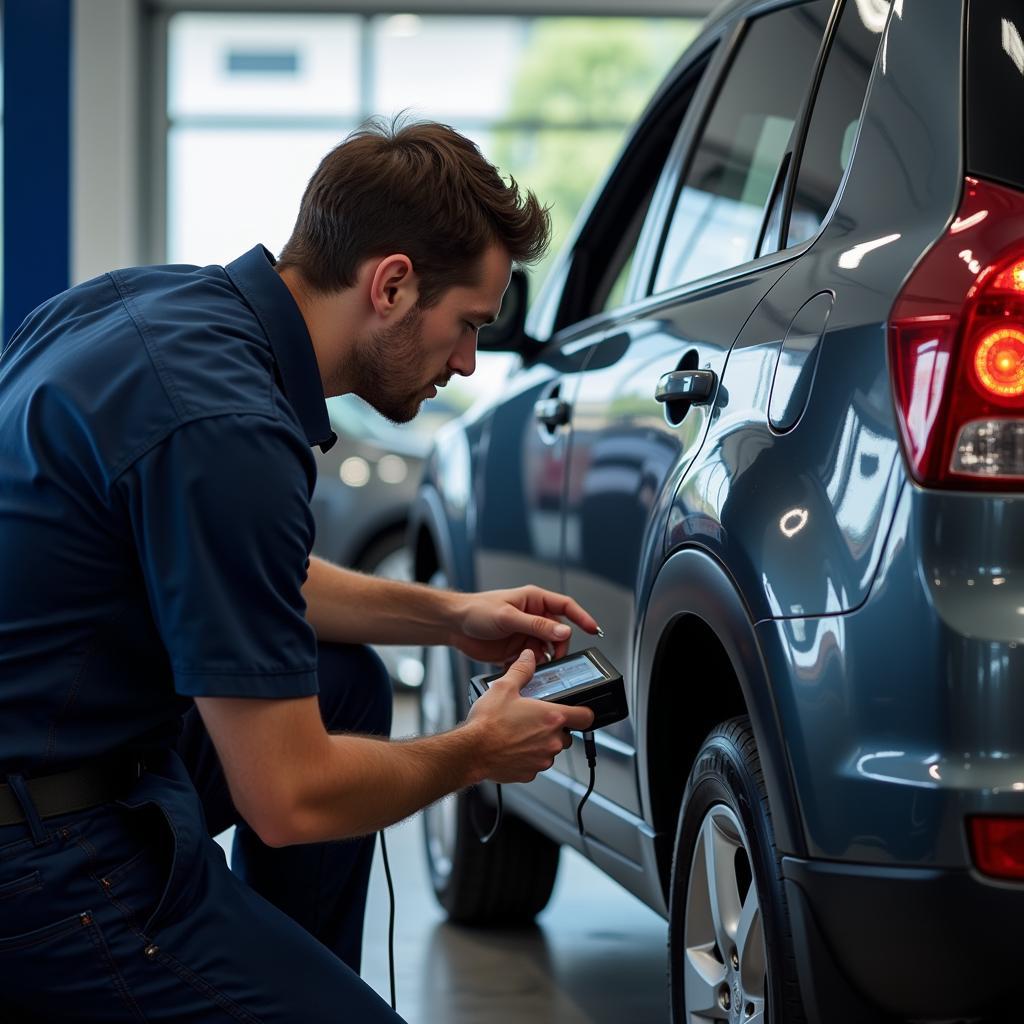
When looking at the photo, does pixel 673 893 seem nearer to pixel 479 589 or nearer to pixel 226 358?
pixel 226 358

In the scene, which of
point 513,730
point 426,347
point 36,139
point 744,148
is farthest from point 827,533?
point 36,139

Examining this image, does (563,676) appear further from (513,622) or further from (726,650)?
(726,650)

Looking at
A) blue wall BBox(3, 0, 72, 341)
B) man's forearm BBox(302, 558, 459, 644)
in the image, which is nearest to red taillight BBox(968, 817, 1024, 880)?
man's forearm BBox(302, 558, 459, 644)

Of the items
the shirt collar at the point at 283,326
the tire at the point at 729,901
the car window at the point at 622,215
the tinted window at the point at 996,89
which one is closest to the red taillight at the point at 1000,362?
the tinted window at the point at 996,89

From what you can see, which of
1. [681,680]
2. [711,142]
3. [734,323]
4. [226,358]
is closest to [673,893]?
[681,680]

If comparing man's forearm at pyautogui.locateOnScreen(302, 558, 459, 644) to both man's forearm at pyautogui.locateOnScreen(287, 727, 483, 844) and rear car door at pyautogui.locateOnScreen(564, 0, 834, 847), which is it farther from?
man's forearm at pyautogui.locateOnScreen(287, 727, 483, 844)

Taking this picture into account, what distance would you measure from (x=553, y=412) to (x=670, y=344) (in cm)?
53

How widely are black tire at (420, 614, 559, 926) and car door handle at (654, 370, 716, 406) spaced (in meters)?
1.23

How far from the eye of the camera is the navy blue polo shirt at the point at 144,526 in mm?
1560

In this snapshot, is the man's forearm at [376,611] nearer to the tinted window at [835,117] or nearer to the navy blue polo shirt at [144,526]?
the navy blue polo shirt at [144,526]

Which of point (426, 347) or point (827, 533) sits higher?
point (426, 347)

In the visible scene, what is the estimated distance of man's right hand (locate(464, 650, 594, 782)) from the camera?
1845 millimetres

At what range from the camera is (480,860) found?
3367mm

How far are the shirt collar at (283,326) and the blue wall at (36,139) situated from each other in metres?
7.30
